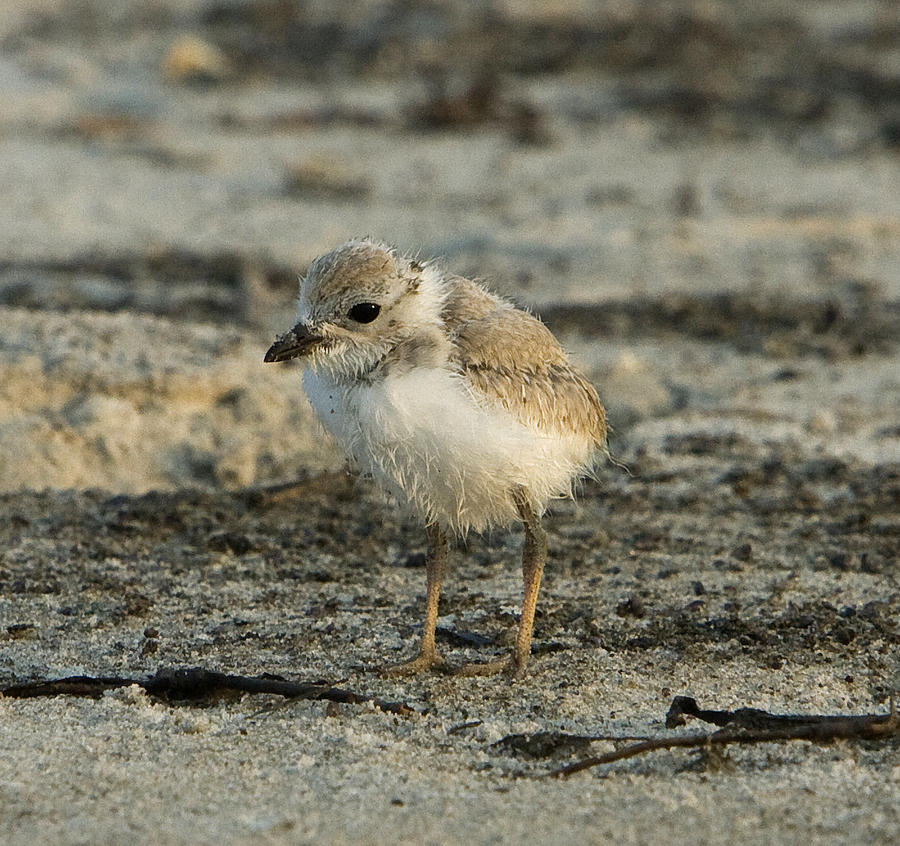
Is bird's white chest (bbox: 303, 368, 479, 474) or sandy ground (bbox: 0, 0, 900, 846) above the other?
bird's white chest (bbox: 303, 368, 479, 474)

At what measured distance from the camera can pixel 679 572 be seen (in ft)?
13.0

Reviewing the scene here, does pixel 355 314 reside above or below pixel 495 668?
above

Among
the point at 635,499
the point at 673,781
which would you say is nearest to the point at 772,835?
the point at 673,781

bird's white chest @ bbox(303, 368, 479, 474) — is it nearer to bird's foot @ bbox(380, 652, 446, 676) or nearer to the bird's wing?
the bird's wing

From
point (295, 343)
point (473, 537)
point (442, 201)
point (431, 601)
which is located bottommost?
point (473, 537)

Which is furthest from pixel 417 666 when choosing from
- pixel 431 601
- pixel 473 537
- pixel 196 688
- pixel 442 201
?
pixel 442 201

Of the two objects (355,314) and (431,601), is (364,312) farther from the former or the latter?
(431,601)

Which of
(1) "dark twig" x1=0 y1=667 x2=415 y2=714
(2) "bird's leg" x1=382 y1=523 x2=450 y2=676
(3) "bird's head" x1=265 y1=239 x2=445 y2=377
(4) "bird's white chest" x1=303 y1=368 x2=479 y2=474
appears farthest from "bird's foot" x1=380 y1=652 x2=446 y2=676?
(3) "bird's head" x1=265 y1=239 x2=445 y2=377

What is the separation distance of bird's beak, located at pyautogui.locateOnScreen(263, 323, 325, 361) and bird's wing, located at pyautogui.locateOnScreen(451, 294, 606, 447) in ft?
1.00

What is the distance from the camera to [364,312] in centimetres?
314

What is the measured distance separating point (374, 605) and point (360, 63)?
8.15m

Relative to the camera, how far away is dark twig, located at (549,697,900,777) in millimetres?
2801

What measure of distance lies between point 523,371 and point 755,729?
895 mm

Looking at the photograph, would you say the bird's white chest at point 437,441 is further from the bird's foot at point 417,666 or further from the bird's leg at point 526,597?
the bird's foot at point 417,666
